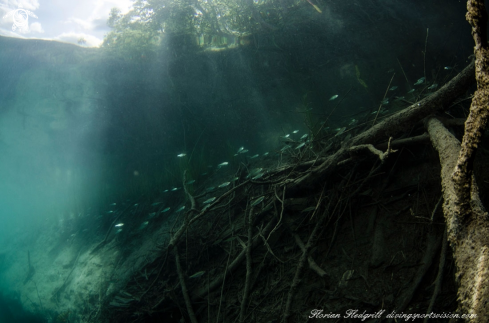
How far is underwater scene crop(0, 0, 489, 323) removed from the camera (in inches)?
78.8

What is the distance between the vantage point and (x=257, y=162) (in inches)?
205

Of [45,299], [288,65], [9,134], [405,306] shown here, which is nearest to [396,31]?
[288,65]

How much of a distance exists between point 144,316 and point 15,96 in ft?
38.1

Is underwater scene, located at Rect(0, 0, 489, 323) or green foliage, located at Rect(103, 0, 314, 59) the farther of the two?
green foliage, located at Rect(103, 0, 314, 59)

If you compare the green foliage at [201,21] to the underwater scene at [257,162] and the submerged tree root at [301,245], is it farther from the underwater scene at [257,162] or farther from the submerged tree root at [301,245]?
the submerged tree root at [301,245]

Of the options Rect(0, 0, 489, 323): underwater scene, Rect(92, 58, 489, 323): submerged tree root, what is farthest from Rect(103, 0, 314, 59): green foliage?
Rect(92, 58, 489, 323): submerged tree root

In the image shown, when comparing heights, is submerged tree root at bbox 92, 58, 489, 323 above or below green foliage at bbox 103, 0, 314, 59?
below

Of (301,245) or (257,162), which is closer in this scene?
(301,245)

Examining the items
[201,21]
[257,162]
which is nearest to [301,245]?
[257,162]

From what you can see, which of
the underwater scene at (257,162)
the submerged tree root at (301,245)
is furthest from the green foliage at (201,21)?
the submerged tree root at (301,245)

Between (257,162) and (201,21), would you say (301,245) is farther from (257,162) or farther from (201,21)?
(201,21)

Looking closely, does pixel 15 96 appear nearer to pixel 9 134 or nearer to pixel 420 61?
pixel 9 134

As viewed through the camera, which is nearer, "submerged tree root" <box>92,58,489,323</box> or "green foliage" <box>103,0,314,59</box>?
"submerged tree root" <box>92,58,489,323</box>

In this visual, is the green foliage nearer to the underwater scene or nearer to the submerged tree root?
the underwater scene
